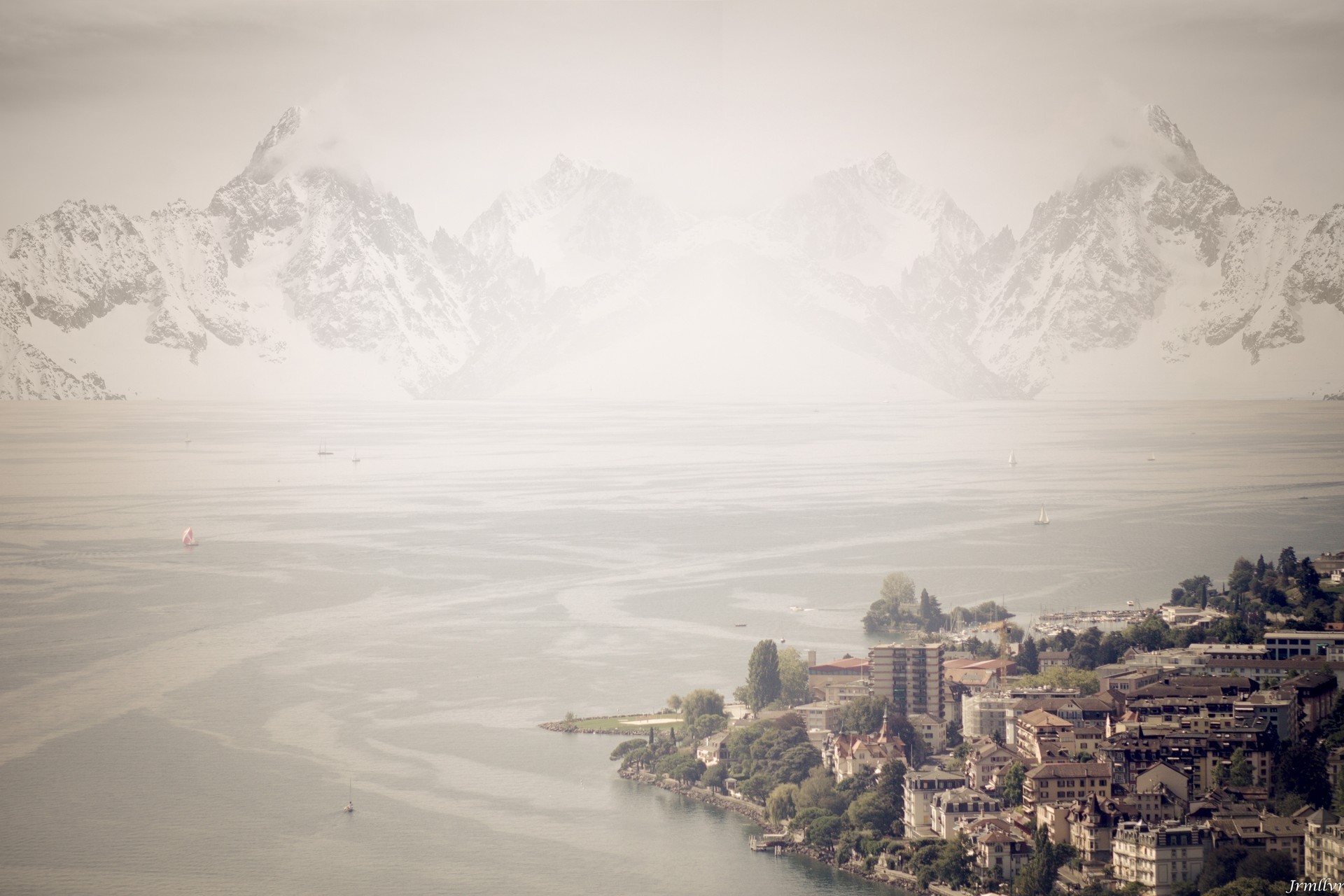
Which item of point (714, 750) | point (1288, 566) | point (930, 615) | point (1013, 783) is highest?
point (1288, 566)

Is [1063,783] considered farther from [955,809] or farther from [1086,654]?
[1086,654]

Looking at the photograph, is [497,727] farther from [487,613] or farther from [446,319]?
[446,319]

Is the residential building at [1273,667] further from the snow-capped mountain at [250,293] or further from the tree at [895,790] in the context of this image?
the snow-capped mountain at [250,293]

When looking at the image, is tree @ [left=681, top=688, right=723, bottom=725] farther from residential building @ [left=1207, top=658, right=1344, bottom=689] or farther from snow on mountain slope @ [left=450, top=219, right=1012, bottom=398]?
snow on mountain slope @ [left=450, top=219, right=1012, bottom=398]

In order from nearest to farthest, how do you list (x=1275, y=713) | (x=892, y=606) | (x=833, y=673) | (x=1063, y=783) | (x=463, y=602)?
(x=1063, y=783), (x=1275, y=713), (x=833, y=673), (x=892, y=606), (x=463, y=602)

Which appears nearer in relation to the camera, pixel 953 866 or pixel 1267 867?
pixel 1267 867

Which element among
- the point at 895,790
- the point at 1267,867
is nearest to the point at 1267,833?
the point at 1267,867
